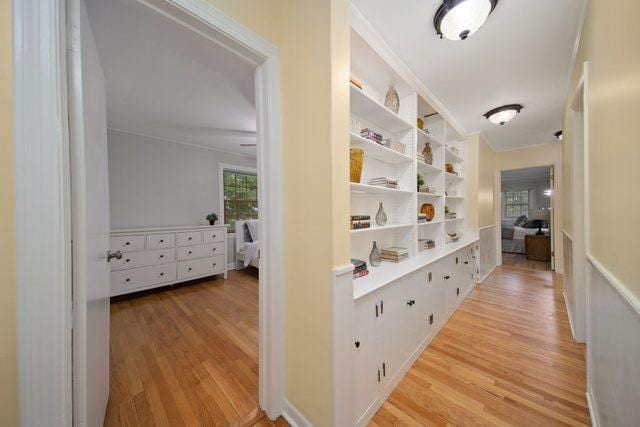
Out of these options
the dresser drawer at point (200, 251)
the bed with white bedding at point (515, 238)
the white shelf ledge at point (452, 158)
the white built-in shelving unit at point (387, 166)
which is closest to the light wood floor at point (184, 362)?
the dresser drawer at point (200, 251)

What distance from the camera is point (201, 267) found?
11.5 feet

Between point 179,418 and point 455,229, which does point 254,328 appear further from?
point 455,229

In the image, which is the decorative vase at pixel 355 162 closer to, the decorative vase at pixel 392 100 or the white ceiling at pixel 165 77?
the decorative vase at pixel 392 100

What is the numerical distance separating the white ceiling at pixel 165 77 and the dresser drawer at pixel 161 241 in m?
1.57

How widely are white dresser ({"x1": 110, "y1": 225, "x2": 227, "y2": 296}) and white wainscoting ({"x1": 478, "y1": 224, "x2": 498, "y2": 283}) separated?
435cm

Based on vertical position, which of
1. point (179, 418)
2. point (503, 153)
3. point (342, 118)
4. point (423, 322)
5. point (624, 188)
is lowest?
point (179, 418)

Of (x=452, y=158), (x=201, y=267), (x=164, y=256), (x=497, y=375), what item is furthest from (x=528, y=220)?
(x=164, y=256)

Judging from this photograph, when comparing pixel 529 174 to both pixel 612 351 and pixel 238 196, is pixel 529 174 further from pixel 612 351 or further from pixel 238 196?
pixel 238 196

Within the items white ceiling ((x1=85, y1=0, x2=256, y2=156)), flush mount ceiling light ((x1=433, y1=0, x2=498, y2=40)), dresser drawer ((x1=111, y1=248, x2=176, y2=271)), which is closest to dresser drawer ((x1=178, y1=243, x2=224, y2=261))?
dresser drawer ((x1=111, y1=248, x2=176, y2=271))

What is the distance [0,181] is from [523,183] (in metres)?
11.0

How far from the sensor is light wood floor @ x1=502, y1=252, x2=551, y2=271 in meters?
4.32

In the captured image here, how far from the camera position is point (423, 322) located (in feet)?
5.90

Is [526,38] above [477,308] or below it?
above

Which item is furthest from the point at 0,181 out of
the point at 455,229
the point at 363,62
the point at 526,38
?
the point at 455,229
